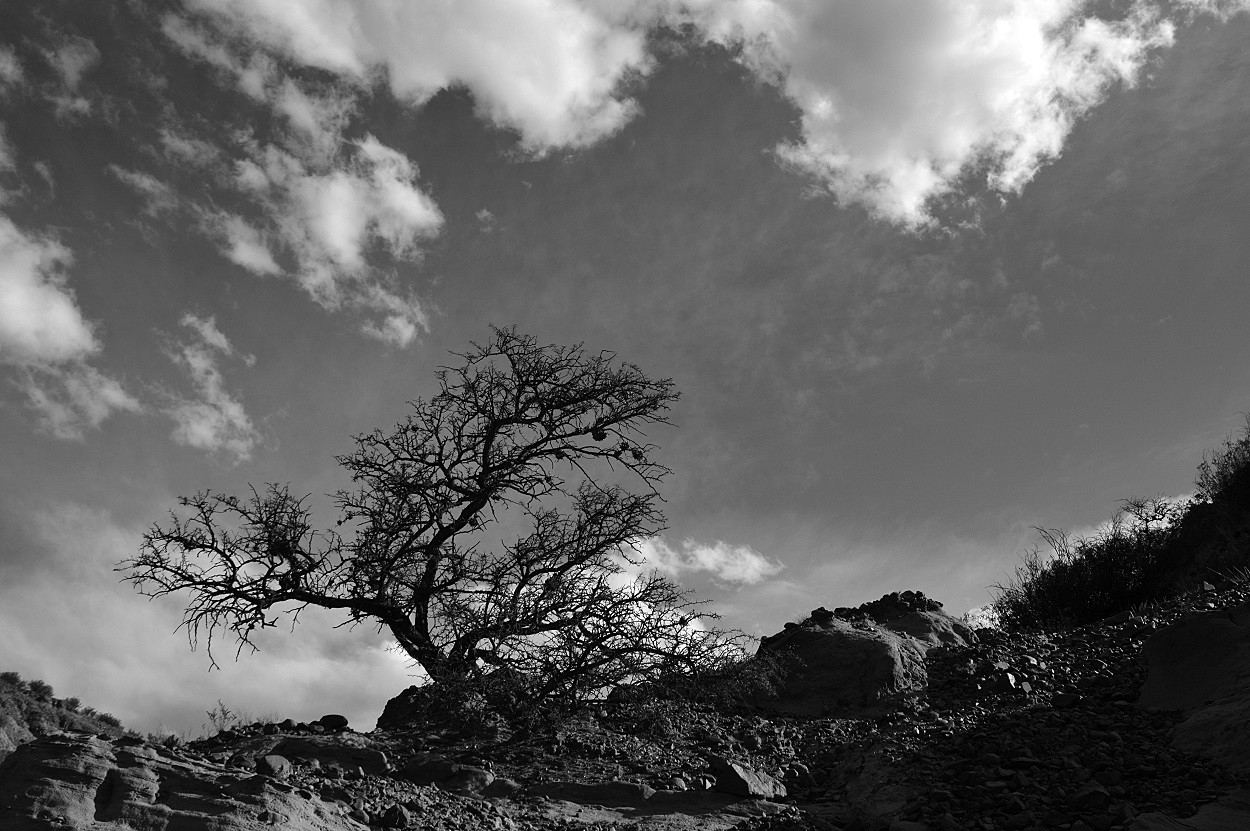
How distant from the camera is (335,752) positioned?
6785 mm

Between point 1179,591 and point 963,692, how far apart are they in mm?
6084

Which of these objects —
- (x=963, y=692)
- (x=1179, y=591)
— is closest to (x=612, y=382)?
(x=963, y=692)

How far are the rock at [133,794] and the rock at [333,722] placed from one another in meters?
2.63

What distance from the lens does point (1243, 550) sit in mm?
13633

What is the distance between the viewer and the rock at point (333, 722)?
8.05 metres

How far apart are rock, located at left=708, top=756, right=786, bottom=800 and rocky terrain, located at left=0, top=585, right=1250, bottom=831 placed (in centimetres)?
2

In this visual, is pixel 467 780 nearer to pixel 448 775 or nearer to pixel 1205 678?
pixel 448 775

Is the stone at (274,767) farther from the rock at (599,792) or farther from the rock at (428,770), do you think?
the rock at (599,792)

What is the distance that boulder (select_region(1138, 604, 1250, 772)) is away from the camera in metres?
6.60

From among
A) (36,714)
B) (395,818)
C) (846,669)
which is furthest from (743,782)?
(36,714)

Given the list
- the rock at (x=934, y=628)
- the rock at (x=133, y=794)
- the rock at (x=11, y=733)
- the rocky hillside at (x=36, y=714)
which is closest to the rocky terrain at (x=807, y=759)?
the rock at (x=133, y=794)

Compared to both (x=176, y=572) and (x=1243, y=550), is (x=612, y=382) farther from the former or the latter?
(x=1243, y=550)

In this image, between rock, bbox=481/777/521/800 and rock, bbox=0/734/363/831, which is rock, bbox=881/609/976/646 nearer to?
rock, bbox=481/777/521/800

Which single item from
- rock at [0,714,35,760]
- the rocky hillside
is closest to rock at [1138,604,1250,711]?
the rocky hillside
